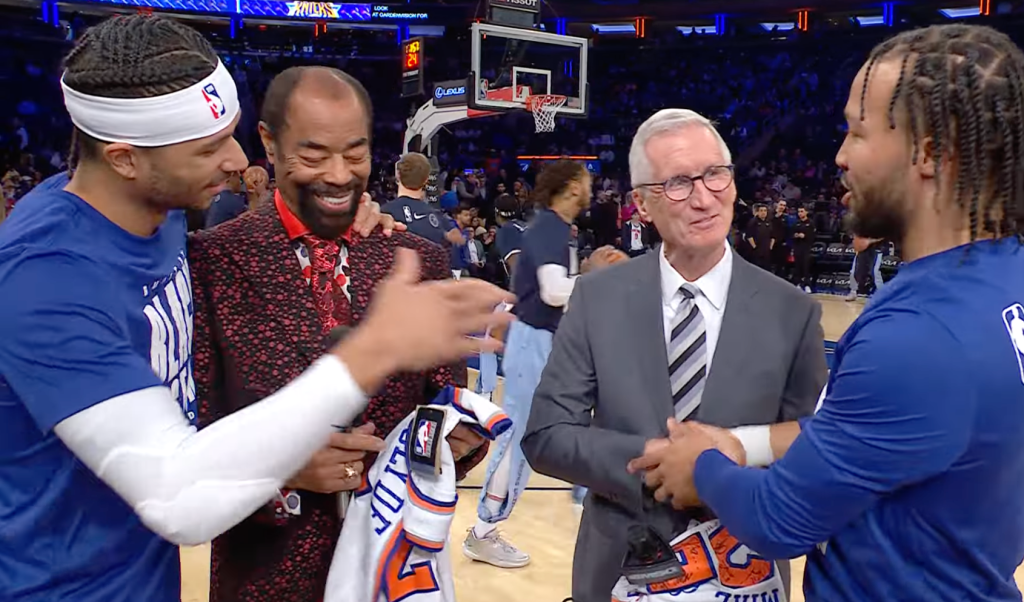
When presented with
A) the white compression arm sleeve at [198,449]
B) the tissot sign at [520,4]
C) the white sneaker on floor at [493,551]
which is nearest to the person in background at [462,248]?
the tissot sign at [520,4]

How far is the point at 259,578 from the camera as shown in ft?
5.73

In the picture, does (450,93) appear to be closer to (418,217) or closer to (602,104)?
(418,217)

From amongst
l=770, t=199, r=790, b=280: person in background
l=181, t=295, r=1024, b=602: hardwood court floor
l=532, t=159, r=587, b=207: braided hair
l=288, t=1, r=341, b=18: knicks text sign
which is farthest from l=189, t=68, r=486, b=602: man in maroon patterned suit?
l=288, t=1, r=341, b=18: knicks text sign

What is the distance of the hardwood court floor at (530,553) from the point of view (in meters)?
3.96

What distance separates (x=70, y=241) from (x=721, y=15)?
23.1 m

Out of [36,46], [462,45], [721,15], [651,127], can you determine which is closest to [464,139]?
[462,45]

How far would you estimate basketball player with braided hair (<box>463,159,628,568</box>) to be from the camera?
434 centimetres

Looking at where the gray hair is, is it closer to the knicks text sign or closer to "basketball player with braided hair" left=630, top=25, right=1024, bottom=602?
"basketball player with braided hair" left=630, top=25, right=1024, bottom=602

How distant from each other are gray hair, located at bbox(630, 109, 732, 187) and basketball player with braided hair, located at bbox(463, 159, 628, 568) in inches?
84.5

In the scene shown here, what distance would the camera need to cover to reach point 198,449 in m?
1.14

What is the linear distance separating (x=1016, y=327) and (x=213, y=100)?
4.12 feet

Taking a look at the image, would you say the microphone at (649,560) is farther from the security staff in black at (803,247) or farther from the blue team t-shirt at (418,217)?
the security staff in black at (803,247)

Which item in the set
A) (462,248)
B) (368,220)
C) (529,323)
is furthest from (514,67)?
(368,220)

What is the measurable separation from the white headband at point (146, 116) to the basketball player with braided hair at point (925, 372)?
102cm
